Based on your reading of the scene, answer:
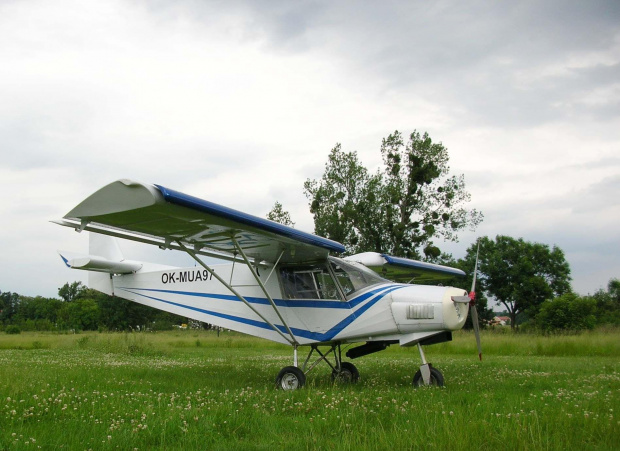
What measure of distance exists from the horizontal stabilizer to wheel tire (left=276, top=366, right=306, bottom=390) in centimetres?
530

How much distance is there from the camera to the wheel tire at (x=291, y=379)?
8.25 meters

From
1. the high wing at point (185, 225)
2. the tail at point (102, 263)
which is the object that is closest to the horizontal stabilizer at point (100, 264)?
the tail at point (102, 263)

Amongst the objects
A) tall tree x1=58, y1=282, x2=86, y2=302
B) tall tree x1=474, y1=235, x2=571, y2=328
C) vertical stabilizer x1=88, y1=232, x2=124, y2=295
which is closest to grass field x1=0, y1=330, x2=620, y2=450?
vertical stabilizer x1=88, y1=232, x2=124, y2=295

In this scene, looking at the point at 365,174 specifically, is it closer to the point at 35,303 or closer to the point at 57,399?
the point at 57,399

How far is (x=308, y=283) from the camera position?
31.4ft

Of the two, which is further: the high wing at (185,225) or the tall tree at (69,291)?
the tall tree at (69,291)

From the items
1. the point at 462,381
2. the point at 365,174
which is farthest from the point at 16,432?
the point at 365,174

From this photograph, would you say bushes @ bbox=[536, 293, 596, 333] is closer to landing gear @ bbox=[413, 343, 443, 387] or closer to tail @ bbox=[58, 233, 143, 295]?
landing gear @ bbox=[413, 343, 443, 387]

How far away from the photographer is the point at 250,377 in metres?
9.76

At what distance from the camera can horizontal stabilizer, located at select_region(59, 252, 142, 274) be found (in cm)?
1068

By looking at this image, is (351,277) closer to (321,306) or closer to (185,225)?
(321,306)

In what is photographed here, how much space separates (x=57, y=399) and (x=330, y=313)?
15.3 feet

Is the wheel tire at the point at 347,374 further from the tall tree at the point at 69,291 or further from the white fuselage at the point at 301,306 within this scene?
the tall tree at the point at 69,291

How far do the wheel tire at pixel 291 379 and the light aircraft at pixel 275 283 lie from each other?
17 mm
